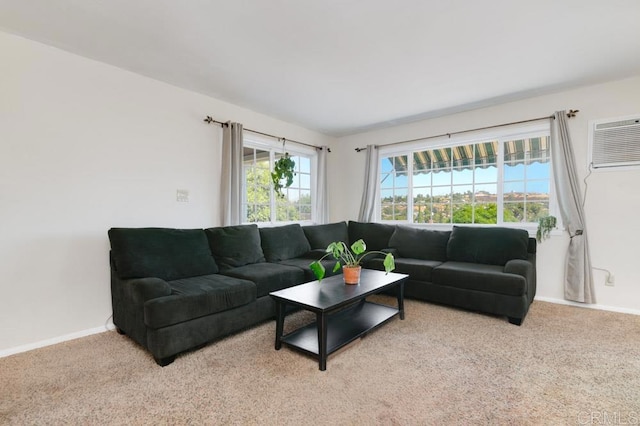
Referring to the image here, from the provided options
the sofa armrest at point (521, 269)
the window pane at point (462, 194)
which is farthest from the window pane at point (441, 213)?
the sofa armrest at point (521, 269)

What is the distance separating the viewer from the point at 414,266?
3.53 m

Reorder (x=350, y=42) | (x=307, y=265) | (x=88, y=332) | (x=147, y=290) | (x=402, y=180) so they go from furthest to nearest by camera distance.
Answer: (x=402, y=180) < (x=307, y=265) < (x=88, y=332) < (x=350, y=42) < (x=147, y=290)

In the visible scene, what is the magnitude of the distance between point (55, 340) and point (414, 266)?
11.7 feet

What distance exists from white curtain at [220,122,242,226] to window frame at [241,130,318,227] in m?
0.26

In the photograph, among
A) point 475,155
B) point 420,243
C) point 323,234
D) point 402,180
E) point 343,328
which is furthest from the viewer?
point 402,180

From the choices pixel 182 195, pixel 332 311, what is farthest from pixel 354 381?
pixel 182 195

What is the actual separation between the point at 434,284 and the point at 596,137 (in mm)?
2403

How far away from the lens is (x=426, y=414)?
1.60m

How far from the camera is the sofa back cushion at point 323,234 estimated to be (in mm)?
4258

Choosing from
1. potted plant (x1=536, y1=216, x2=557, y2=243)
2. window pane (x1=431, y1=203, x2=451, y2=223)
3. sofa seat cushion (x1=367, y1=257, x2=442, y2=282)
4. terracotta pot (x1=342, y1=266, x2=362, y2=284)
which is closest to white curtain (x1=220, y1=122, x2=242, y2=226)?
terracotta pot (x1=342, y1=266, x2=362, y2=284)

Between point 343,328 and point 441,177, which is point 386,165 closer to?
point 441,177

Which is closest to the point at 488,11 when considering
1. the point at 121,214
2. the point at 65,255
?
the point at 121,214

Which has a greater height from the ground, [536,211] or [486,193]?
[486,193]

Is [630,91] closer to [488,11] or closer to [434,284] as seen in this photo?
[488,11]
